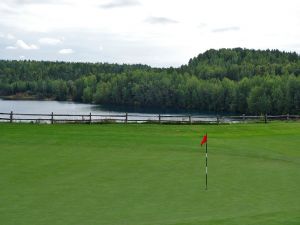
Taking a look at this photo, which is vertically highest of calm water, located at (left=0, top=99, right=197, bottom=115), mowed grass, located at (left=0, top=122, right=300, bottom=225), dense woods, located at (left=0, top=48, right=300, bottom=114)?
dense woods, located at (left=0, top=48, right=300, bottom=114)

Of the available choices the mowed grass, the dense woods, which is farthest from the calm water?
the mowed grass

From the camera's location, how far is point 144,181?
15391 millimetres

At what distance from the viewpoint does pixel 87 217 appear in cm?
1143

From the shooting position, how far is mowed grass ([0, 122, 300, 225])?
38.0ft

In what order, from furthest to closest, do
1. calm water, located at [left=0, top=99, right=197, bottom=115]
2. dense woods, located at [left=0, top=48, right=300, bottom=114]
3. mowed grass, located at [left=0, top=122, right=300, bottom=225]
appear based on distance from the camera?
1. dense woods, located at [left=0, top=48, right=300, bottom=114]
2. calm water, located at [left=0, top=99, right=197, bottom=115]
3. mowed grass, located at [left=0, top=122, right=300, bottom=225]

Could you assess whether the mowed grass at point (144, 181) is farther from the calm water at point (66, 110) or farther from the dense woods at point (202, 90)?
the dense woods at point (202, 90)

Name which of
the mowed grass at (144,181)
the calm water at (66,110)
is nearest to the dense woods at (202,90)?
the calm water at (66,110)

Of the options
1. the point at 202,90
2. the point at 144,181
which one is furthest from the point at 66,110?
the point at 144,181

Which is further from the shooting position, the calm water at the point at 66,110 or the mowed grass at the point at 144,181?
the calm water at the point at 66,110

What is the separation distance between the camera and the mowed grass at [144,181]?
1159cm

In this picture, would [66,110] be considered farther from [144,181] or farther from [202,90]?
[144,181]

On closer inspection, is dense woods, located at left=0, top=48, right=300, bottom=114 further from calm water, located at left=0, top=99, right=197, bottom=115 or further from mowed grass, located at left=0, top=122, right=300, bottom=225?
mowed grass, located at left=0, top=122, right=300, bottom=225

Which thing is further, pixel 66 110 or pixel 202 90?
pixel 202 90

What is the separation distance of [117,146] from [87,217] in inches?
536
